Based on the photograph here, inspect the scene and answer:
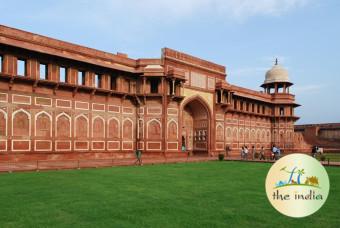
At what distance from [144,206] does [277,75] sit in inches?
1617

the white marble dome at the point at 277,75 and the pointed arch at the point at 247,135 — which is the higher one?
the white marble dome at the point at 277,75

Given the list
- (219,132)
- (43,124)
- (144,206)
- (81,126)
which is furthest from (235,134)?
(144,206)

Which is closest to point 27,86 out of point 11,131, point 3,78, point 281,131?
point 3,78

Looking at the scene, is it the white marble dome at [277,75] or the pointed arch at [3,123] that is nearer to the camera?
the pointed arch at [3,123]

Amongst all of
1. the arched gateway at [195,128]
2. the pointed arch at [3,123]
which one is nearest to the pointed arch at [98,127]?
the pointed arch at [3,123]

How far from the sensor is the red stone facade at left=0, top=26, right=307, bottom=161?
20312 millimetres

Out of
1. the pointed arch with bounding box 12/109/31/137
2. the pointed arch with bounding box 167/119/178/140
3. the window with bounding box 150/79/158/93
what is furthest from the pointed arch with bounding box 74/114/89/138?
the pointed arch with bounding box 167/119/178/140

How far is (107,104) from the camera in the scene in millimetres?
25500

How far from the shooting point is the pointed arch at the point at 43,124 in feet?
69.6

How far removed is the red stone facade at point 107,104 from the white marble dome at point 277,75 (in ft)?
25.7

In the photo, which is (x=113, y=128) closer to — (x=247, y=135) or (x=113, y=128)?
(x=113, y=128)

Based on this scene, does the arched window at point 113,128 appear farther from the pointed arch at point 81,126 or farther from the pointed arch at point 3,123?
the pointed arch at point 3,123

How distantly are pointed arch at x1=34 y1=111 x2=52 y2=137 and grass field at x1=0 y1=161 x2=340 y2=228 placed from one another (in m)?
10.5

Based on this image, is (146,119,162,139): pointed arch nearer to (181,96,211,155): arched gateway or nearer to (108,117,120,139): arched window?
(108,117,120,139): arched window
